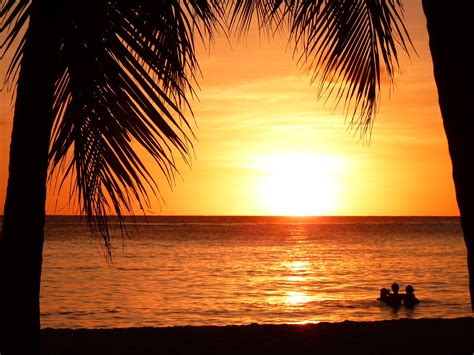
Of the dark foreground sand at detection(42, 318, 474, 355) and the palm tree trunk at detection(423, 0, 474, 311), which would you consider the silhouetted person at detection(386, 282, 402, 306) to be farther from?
the palm tree trunk at detection(423, 0, 474, 311)

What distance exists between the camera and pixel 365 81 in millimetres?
3408

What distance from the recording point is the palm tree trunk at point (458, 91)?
5.87ft

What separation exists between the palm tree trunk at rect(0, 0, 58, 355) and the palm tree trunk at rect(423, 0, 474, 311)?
125 cm

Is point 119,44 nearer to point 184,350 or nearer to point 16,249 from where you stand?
point 16,249

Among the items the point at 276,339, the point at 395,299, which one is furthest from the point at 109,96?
the point at 395,299

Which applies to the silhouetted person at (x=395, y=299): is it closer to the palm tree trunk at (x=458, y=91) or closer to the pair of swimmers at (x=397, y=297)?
the pair of swimmers at (x=397, y=297)

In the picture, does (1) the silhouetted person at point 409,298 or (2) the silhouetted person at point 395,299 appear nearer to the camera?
(2) the silhouetted person at point 395,299

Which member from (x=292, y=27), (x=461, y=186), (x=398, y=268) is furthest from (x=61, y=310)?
(x=398, y=268)

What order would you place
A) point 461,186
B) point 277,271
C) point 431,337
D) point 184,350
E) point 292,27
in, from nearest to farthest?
point 461,186 < point 292,27 < point 184,350 < point 431,337 < point 277,271

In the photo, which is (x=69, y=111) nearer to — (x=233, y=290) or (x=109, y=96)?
(x=109, y=96)

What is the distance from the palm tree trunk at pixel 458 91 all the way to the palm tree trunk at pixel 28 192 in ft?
4.10

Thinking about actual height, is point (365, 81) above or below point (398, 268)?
above

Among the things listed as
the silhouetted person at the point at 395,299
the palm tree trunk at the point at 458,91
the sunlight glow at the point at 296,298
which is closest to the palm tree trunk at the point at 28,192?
the palm tree trunk at the point at 458,91

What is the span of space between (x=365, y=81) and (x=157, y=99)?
1401mm
